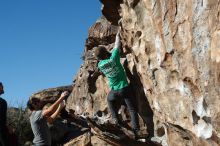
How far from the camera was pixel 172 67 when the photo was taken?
9.59 m

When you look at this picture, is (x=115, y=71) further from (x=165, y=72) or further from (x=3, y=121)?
(x=3, y=121)

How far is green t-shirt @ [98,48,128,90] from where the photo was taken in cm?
1171

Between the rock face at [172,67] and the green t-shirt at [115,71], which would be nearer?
the rock face at [172,67]

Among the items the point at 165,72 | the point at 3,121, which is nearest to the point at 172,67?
the point at 165,72

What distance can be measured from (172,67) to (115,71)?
8.29 feet

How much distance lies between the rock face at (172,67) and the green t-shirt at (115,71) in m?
0.45

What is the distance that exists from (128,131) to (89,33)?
15.2 ft

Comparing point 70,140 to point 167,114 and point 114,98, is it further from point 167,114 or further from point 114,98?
point 167,114

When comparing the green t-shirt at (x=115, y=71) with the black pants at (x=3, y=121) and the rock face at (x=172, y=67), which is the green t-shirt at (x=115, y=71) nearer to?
the rock face at (x=172, y=67)

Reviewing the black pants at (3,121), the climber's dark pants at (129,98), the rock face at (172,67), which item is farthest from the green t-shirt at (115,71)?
the black pants at (3,121)

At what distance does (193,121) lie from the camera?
8984 mm

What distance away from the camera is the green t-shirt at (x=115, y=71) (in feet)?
38.4

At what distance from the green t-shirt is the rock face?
450 millimetres

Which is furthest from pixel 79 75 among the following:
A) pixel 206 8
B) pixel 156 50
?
pixel 206 8
